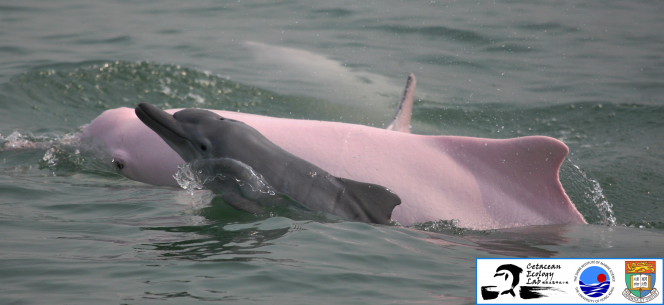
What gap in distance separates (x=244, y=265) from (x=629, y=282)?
2404 millimetres

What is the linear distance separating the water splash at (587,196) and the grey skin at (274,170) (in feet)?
9.09

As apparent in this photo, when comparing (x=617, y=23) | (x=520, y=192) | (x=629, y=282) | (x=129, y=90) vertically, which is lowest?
(x=629, y=282)

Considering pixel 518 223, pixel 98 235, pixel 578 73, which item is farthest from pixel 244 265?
pixel 578 73

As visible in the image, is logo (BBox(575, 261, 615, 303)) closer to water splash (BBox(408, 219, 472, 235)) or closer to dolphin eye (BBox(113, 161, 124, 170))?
water splash (BBox(408, 219, 472, 235))

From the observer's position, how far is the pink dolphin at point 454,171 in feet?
15.9

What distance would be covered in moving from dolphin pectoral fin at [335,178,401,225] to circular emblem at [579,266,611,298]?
1.37 meters

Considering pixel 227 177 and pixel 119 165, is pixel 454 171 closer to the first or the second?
pixel 227 177

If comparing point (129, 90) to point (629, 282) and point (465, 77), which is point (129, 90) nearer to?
point (465, 77)

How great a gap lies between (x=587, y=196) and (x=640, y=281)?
300 cm

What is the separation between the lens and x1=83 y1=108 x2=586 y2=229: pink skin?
4.84 meters

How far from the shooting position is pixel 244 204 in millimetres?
4570

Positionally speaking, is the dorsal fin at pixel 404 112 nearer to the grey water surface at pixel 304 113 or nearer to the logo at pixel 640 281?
the grey water surface at pixel 304 113

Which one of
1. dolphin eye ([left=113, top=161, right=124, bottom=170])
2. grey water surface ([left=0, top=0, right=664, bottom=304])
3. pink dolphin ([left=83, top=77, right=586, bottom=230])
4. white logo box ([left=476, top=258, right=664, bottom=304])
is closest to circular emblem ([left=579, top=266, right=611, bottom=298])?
white logo box ([left=476, top=258, right=664, bottom=304])

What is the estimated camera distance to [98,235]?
4305mm
